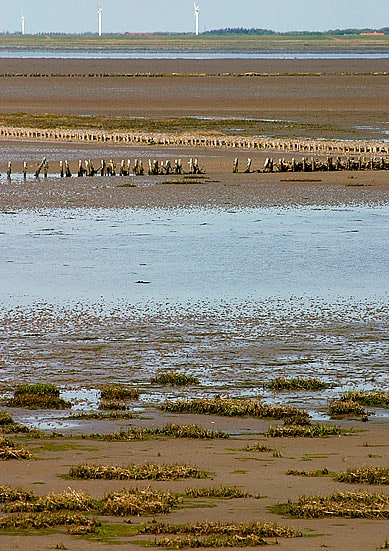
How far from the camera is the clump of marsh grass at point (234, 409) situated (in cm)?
1423

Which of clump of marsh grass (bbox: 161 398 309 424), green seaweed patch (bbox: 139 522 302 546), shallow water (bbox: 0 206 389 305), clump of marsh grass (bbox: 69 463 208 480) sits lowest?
shallow water (bbox: 0 206 389 305)

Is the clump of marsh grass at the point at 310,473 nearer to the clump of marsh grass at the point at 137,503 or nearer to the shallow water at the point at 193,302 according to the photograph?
the clump of marsh grass at the point at 137,503

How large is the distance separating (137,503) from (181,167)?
1500 inches

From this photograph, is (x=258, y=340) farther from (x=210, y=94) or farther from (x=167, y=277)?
(x=210, y=94)

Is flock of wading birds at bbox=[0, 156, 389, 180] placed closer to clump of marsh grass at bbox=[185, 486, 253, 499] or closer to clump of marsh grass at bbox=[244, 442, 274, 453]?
clump of marsh grass at bbox=[244, 442, 274, 453]

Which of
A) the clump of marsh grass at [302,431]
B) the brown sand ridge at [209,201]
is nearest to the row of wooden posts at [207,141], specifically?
the brown sand ridge at [209,201]

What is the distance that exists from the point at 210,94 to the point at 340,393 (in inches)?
3552

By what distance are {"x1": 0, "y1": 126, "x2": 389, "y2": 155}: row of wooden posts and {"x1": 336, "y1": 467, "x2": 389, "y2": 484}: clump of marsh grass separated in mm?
43801

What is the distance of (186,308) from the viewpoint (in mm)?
22141

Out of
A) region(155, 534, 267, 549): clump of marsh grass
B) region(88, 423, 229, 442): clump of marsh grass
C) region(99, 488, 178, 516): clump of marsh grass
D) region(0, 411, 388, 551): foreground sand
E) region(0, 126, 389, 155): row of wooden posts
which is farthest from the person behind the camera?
region(0, 126, 389, 155): row of wooden posts

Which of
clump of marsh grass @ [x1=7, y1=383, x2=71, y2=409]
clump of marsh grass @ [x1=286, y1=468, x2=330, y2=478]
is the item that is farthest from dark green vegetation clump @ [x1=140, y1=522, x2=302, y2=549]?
clump of marsh grass @ [x1=7, y1=383, x2=71, y2=409]

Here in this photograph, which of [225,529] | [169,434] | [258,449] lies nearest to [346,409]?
[258,449]

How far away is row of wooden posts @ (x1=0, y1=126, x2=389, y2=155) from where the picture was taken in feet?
182

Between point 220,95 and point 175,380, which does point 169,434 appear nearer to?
point 175,380
